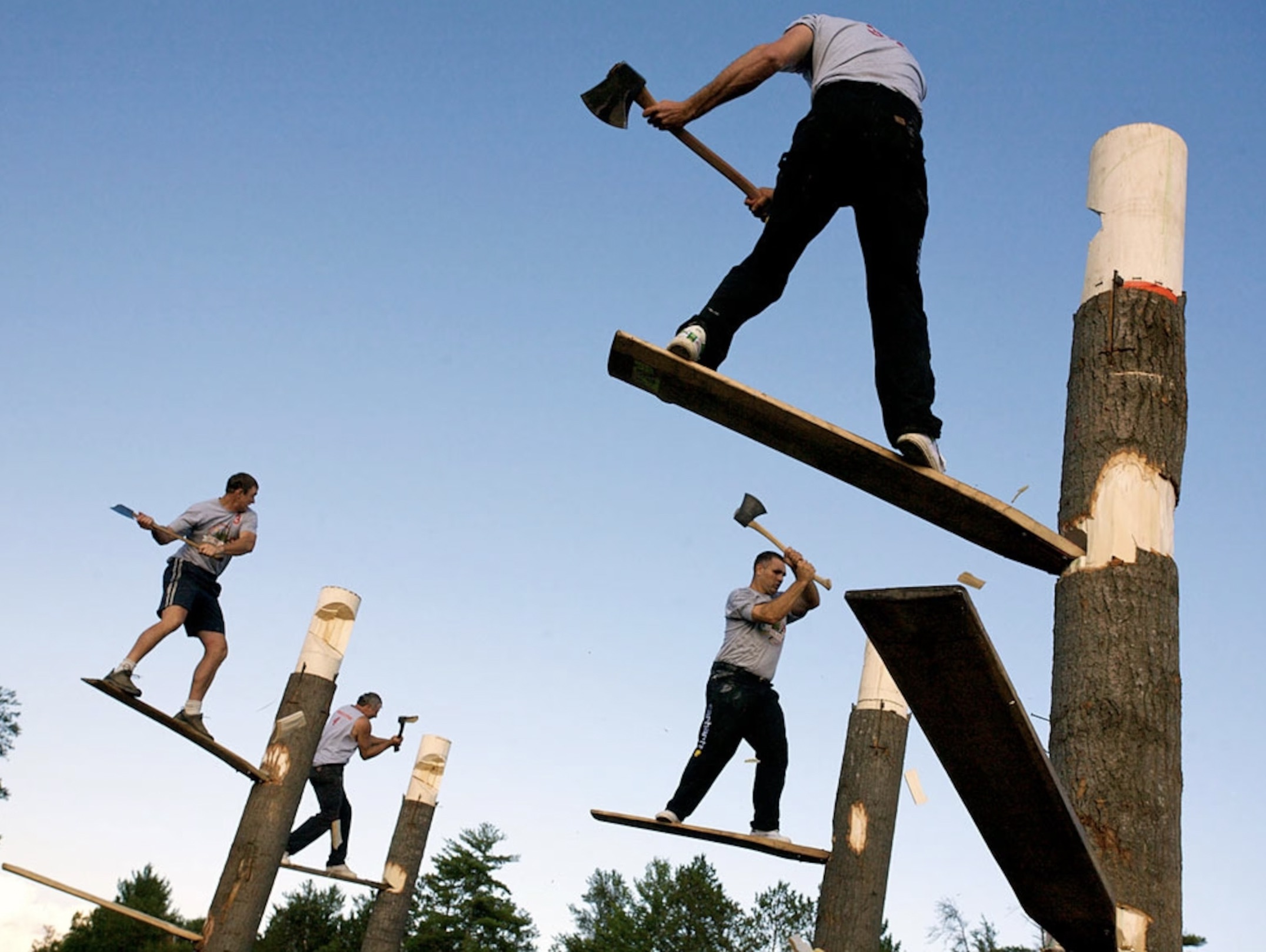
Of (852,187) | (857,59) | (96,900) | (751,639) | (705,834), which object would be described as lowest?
(96,900)

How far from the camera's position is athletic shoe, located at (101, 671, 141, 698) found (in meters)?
6.35

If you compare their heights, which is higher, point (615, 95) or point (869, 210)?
point (615, 95)

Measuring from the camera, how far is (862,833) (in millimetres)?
6867

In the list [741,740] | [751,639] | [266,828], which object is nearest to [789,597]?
[751,639]

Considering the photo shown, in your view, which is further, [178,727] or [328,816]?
[328,816]

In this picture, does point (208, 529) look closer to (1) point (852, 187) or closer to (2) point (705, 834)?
(2) point (705, 834)

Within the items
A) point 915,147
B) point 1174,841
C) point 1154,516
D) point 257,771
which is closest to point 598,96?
point 915,147

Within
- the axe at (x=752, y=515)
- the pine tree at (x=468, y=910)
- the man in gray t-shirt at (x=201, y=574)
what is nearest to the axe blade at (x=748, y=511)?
the axe at (x=752, y=515)

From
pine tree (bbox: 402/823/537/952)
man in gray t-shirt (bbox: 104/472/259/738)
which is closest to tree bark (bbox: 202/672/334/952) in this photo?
man in gray t-shirt (bbox: 104/472/259/738)

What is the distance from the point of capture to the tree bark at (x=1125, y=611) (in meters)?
2.93

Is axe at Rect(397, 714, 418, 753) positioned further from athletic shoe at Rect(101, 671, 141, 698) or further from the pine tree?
the pine tree

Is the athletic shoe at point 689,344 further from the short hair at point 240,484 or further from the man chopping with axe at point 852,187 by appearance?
the short hair at point 240,484

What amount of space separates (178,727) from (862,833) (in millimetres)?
4019

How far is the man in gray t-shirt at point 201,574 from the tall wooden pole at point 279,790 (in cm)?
103
